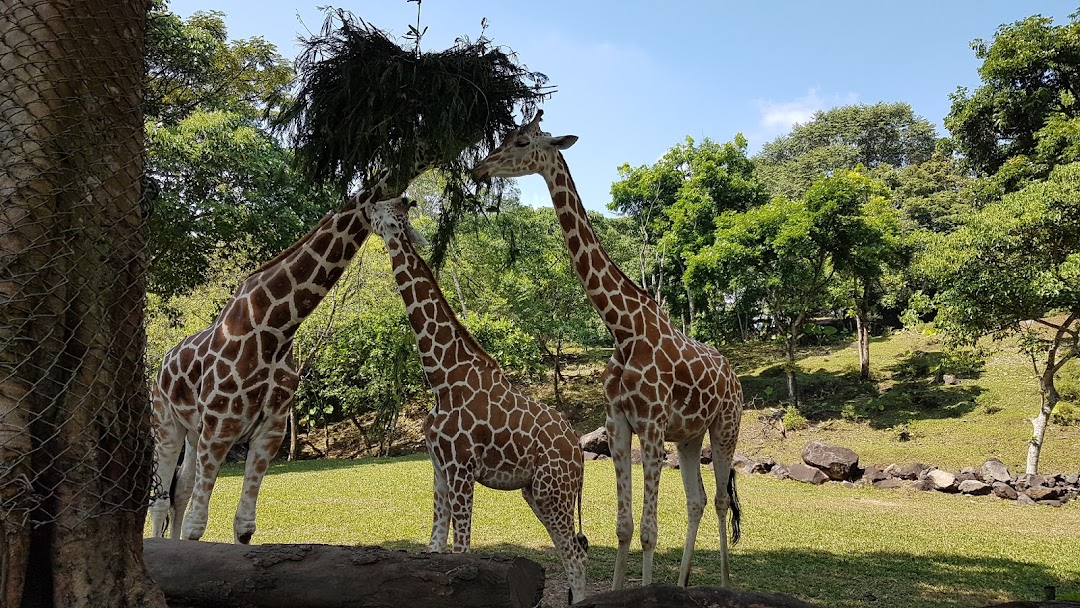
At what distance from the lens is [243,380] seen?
4695 mm

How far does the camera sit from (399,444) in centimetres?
2233

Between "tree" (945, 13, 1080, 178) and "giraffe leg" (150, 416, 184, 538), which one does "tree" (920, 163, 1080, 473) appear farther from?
"giraffe leg" (150, 416, 184, 538)

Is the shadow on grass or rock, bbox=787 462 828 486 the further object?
rock, bbox=787 462 828 486

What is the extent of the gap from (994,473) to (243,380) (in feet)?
48.4

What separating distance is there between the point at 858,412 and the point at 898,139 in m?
29.0

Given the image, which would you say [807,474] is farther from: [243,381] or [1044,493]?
[243,381]

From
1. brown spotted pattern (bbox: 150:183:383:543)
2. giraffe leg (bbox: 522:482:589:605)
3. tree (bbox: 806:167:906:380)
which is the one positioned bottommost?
giraffe leg (bbox: 522:482:589:605)

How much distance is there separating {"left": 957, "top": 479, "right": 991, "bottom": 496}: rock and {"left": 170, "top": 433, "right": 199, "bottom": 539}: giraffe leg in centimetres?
1402

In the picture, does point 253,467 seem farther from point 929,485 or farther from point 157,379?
point 929,485

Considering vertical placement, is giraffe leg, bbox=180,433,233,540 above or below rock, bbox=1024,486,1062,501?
above

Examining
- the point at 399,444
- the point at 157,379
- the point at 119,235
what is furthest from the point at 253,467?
the point at 399,444

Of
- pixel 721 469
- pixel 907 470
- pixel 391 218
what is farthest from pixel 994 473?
pixel 391 218

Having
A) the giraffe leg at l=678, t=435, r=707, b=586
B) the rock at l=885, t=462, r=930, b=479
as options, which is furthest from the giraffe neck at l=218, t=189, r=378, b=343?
the rock at l=885, t=462, r=930, b=479

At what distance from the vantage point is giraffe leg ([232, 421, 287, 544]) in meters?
4.75
